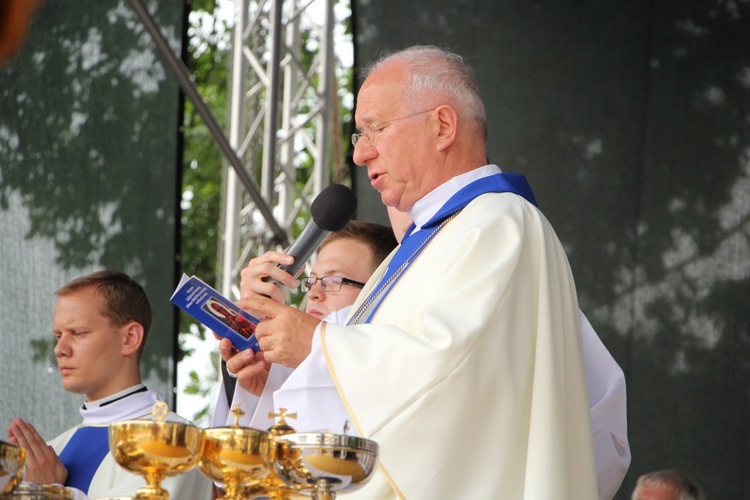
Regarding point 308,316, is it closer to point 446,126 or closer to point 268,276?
point 268,276

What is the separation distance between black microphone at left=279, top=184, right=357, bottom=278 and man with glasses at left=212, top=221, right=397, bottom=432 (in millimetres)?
127

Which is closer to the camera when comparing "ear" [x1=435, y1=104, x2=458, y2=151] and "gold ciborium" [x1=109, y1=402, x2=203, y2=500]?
"gold ciborium" [x1=109, y1=402, x2=203, y2=500]

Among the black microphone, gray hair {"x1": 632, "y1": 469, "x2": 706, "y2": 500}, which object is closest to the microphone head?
the black microphone

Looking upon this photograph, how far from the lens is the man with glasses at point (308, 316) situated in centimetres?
257

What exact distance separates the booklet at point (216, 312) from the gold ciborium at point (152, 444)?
3.78 ft

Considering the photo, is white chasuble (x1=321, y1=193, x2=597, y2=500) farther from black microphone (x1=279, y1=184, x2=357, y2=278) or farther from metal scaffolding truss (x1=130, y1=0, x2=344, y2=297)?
metal scaffolding truss (x1=130, y1=0, x2=344, y2=297)

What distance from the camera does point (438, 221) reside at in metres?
3.12

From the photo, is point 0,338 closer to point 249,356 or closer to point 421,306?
point 249,356

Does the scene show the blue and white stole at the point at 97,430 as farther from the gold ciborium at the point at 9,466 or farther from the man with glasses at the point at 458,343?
the gold ciborium at the point at 9,466

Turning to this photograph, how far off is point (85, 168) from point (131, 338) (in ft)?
6.42

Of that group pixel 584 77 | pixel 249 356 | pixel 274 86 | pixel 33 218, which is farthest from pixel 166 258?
pixel 249 356

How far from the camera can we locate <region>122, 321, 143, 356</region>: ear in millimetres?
4242

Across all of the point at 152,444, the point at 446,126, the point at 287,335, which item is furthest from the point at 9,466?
the point at 446,126

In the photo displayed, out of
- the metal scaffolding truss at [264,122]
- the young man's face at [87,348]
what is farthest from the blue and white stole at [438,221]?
the metal scaffolding truss at [264,122]
